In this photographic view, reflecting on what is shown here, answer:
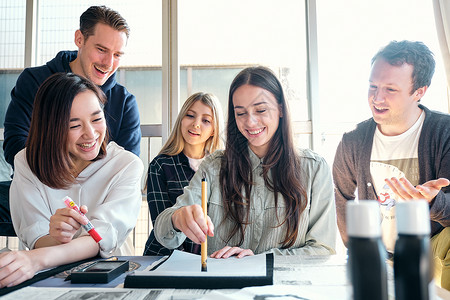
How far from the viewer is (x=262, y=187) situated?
4.70 ft

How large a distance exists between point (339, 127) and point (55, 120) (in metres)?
1.94

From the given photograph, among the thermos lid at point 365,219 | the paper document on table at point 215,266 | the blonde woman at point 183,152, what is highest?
the blonde woman at point 183,152

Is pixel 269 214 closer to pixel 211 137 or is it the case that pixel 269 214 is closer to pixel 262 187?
pixel 262 187

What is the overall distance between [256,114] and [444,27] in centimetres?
165

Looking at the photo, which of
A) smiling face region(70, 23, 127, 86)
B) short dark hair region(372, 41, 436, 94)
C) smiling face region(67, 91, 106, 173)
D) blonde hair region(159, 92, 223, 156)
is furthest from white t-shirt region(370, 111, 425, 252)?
smiling face region(70, 23, 127, 86)

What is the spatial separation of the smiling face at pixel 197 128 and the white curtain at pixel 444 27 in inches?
57.0

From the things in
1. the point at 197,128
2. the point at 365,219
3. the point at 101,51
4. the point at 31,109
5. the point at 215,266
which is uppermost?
the point at 101,51

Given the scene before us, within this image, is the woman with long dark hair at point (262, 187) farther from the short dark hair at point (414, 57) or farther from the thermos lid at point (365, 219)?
the thermos lid at point (365, 219)

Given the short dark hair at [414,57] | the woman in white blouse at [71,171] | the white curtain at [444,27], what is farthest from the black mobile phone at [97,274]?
the white curtain at [444,27]

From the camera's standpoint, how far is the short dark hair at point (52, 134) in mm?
1369

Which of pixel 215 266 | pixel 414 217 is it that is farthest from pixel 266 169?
pixel 414 217

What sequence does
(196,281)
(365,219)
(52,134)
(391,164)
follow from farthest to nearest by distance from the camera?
(391,164) < (52,134) < (196,281) < (365,219)

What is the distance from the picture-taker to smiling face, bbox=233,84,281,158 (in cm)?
146

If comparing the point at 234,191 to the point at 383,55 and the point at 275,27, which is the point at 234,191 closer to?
the point at 383,55
